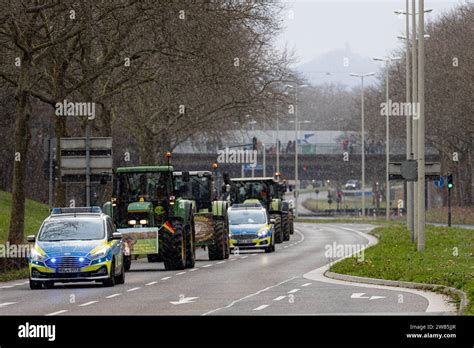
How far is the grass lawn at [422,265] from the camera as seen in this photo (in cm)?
2760

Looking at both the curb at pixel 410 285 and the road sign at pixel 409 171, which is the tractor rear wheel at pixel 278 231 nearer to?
the road sign at pixel 409 171

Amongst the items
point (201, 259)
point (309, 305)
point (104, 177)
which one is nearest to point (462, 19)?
point (201, 259)

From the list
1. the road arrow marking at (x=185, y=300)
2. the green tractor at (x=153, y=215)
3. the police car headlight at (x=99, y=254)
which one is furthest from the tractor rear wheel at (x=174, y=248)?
the road arrow marking at (x=185, y=300)

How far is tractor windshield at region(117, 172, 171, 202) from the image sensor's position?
127ft

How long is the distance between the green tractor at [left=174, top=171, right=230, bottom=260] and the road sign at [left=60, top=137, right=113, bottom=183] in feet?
22.2

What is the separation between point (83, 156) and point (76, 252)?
31.5ft

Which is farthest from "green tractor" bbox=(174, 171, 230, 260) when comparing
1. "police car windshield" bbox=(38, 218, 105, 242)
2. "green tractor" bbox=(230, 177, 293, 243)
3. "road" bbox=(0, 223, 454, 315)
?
"green tractor" bbox=(230, 177, 293, 243)

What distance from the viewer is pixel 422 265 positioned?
→ 110ft


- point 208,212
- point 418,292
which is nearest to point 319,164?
point 208,212

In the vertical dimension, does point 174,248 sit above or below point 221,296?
above

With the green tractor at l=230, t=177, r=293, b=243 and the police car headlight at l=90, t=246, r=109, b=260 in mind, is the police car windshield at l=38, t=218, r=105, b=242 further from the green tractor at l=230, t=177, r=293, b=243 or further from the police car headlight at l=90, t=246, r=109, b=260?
the green tractor at l=230, t=177, r=293, b=243

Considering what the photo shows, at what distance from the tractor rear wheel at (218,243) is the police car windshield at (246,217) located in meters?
7.70

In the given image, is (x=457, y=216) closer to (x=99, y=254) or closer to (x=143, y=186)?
(x=143, y=186)
